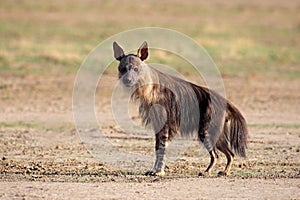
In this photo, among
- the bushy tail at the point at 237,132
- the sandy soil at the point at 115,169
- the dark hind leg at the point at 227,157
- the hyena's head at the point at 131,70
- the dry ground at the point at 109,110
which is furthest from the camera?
the bushy tail at the point at 237,132

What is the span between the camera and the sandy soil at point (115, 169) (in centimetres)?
884

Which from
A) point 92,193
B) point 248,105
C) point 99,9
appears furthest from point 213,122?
point 99,9

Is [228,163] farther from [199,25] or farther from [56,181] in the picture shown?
[199,25]

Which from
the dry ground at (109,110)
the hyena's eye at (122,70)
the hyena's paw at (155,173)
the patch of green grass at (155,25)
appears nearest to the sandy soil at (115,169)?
the dry ground at (109,110)

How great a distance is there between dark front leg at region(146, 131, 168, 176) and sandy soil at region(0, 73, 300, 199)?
162 millimetres

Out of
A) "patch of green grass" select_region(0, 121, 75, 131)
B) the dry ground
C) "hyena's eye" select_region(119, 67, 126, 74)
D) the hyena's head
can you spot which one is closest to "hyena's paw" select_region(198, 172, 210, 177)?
the dry ground

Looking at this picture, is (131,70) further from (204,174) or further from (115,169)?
(204,174)

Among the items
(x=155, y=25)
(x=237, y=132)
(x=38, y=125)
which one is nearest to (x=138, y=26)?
(x=155, y=25)

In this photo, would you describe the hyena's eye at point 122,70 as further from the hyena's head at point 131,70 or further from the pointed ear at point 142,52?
the pointed ear at point 142,52

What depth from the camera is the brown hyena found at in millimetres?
9766

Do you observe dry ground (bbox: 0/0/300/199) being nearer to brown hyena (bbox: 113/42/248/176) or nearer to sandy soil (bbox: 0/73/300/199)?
sandy soil (bbox: 0/73/300/199)

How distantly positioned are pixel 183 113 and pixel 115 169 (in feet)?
3.80

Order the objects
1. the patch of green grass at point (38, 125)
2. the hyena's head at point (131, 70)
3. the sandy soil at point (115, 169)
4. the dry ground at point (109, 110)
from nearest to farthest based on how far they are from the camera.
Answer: the sandy soil at point (115, 169), the dry ground at point (109, 110), the hyena's head at point (131, 70), the patch of green grass at point (38, 125)

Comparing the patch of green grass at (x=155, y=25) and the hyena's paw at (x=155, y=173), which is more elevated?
the patch of green grass at (x=155, y=25)
